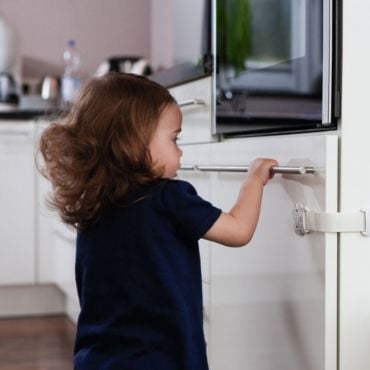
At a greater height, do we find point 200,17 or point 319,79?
point 200,17

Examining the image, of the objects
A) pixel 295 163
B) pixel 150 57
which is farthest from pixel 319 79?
pixel 150 57

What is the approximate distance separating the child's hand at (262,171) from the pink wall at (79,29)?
2.43 metres

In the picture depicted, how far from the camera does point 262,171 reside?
1.18m

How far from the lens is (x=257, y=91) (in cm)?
136

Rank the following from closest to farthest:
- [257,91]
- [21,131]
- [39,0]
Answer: [257,91] → [21,131] → [39,0]

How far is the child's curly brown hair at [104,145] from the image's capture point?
108 centimetres

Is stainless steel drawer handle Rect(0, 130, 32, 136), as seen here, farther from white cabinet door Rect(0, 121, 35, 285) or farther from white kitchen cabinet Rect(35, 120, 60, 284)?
Answer: white kitchen cabinet Rect(35, 120, 60, 284)

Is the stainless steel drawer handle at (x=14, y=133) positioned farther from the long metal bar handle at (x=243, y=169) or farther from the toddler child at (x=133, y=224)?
the toddler child at (x=133, y=224)

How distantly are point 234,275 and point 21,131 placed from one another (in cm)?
155

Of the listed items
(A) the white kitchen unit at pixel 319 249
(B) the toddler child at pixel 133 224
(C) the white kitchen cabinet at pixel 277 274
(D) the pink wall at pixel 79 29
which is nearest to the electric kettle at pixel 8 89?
(D) the pink wall at pixel 79 29

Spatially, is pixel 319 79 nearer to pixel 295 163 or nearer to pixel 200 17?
pixel 295 163

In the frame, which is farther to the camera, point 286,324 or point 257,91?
point 257,91

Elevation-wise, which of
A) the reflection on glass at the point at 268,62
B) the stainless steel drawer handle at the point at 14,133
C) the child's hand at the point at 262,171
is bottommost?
the child's hand at the point at 262,171

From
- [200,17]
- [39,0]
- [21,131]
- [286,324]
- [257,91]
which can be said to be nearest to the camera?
[286,324]
